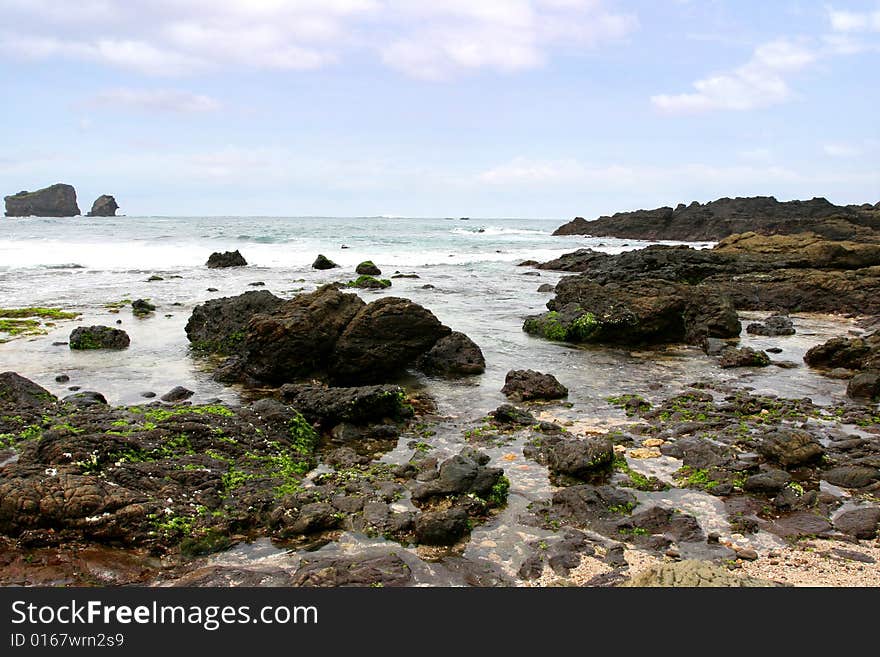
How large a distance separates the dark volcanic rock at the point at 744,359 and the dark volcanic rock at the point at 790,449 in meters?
6.29

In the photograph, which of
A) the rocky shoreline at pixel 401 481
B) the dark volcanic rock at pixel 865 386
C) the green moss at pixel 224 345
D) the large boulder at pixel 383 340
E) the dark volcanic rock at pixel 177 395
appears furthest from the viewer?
the green moss at pixel 224 345

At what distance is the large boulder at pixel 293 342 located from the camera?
1280cm

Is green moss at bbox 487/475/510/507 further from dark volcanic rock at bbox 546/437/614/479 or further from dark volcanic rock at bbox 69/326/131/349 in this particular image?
dark volcanic rock at bbox 69/326/131/349

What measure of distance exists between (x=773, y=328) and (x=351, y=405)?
14898 mm

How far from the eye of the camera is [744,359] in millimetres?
14211

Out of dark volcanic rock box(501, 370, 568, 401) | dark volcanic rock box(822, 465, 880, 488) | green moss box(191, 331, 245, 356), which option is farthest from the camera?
green moss box(191, 331, 245, 356)

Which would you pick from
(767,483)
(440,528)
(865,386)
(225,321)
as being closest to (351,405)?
(440,528)

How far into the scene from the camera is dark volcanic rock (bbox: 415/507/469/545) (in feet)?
20.1

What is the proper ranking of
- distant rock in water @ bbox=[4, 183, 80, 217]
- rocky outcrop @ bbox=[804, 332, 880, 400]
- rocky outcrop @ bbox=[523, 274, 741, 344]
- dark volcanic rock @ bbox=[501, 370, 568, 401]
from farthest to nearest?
distant rock in water @ bbox=[4, 183, 80, 217], rocky outcrop @ bbox=[523, 274, 741, 344], rocky outcrop @ bbox=[804, 332, 880, 400], dark volcanic rock @ bbox=[501, 370, 568, 401]

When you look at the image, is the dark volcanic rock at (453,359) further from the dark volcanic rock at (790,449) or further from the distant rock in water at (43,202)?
the distant rock in water at (43,202)

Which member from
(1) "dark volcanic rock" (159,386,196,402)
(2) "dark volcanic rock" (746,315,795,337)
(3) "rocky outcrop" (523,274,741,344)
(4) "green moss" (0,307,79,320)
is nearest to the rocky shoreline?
(1) "dark volcanic rock" (159,386,196,402)

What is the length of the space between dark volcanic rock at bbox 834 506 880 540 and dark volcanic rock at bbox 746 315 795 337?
13.2 metres

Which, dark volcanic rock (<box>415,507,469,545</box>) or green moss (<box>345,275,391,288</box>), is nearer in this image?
dark volcanic rock (<box>415,507,469,545</box>)

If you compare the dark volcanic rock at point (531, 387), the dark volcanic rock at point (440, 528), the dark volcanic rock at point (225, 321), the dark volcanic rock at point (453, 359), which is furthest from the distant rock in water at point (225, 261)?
the dark volcanic rock at point (440, 528)
